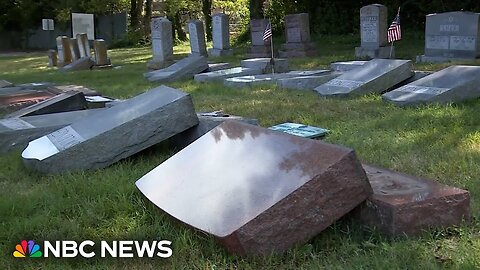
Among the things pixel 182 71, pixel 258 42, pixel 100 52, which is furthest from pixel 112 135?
pixel 258 42

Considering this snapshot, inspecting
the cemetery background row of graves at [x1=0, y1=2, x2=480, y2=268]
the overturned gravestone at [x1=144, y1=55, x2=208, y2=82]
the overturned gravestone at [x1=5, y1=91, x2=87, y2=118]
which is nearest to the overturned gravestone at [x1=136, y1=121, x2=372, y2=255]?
the cemetery background row of graves at [x1=0, y1=2, x2=480, y2=268]

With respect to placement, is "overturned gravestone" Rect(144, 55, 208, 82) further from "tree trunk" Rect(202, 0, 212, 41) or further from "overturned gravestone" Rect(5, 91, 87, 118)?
"tree trunk" Rect(202, 0, 212, 41)

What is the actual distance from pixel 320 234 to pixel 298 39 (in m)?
13.3

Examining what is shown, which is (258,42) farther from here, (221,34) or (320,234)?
(320,234)

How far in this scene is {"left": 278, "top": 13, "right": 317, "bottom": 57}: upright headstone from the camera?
607 inches

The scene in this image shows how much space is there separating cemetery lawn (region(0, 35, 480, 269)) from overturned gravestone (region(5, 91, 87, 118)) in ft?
4.32

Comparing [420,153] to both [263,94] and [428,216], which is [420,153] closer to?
[428,216]

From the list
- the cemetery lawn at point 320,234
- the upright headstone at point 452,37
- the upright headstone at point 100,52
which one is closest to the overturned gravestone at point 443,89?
the cemetery lawn at point 320,234

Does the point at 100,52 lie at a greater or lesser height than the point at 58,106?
greater

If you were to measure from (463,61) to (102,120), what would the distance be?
8020mm

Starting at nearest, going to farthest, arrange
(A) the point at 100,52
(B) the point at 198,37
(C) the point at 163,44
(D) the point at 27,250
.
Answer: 1. (D) the point at 27,250
2. (C) the point at 163,44
3. (B) the point at 198,37
4. (A) the point at 100,52

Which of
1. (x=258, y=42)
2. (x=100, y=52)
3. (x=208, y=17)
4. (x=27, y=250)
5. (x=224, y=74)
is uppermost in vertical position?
(x=208, y=17)

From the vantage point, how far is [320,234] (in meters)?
2.85

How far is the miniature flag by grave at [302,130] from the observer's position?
5.10 m
